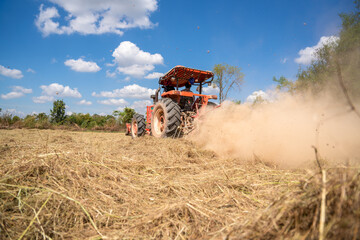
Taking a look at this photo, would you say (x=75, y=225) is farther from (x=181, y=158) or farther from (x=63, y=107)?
(x=63, y=107)

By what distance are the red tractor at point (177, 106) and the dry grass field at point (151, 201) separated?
7.49ft

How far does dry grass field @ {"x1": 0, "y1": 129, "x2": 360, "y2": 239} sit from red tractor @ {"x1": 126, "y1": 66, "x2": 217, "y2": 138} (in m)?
2.28

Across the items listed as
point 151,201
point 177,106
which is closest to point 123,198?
point 151,201

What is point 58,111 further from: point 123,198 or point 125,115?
point 123,198

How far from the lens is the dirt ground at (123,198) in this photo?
1.24 meters

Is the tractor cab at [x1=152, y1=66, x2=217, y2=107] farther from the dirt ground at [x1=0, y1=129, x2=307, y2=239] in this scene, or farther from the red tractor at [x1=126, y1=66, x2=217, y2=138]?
the dirt ground at [x1=0, y1=129, x2=307, y2=239]

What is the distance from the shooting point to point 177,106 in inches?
191

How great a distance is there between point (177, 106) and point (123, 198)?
11.1 feet

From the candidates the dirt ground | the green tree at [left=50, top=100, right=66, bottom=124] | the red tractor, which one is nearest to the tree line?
the green tree at [left=50, top=100, right=66, bottom=124]

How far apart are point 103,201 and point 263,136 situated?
257 cm

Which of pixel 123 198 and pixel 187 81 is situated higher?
pixel 187 81

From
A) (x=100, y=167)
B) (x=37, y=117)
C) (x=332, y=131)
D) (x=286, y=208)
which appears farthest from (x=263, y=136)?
(x=37, y=117)

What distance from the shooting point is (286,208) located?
0.92 m

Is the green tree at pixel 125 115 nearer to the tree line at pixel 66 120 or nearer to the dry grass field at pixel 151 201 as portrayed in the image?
the tree line at pixel 66 120
